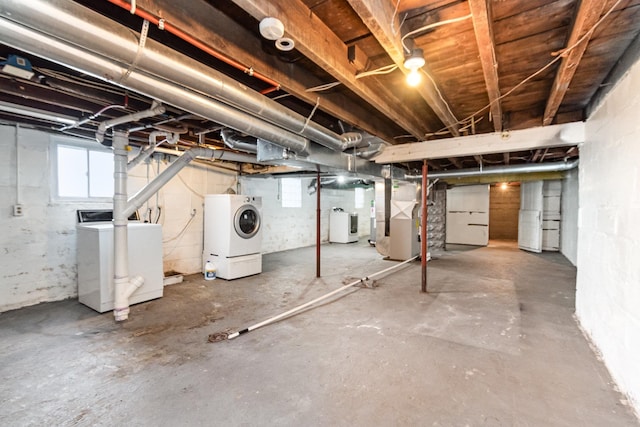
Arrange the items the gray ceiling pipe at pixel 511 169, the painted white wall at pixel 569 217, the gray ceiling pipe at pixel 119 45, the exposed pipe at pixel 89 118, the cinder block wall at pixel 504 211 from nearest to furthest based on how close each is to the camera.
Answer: the gray ceiling pipe at pixel 119 45 < the exposed pipe at pixel 89 118 < the gray ceiling pipe at pixel 511 169 < the painted white wall at pixel 569 217 < the cinder block wall at pixel 504 211

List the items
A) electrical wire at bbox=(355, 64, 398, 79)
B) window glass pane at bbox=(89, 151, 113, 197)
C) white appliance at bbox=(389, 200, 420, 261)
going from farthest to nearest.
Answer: white appliance at bbox=(389, 200, 420, 261)
window glass pane at bbox=(89, 151, 113, 197)
electrical wire at bbox=(355, 64, 398, 79)

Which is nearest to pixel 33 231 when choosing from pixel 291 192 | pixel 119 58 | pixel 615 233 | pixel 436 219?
pixel 119 58

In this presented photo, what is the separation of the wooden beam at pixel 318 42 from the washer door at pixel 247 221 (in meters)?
2.98

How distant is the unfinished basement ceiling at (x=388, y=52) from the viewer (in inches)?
55.0

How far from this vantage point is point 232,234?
4461 mm

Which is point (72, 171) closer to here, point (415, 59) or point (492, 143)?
point (415, 59)

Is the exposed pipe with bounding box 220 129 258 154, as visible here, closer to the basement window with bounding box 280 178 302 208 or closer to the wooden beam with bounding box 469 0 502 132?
the wooden beam with bounding box 469 0 502 132

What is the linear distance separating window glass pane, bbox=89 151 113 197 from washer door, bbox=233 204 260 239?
179 centimetres

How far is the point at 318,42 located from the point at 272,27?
372mm

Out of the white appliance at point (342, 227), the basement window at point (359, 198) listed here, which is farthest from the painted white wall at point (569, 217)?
the basement window at point (359, 198)

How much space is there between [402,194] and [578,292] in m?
3.61

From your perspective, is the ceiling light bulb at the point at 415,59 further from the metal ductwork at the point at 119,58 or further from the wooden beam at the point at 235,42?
the metal ductwork at the point at 119,58

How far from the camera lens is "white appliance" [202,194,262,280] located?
14.7 ft

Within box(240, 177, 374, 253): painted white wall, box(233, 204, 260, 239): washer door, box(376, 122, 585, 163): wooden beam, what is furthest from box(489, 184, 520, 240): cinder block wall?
box(233, 204, 260, 239): washer door
